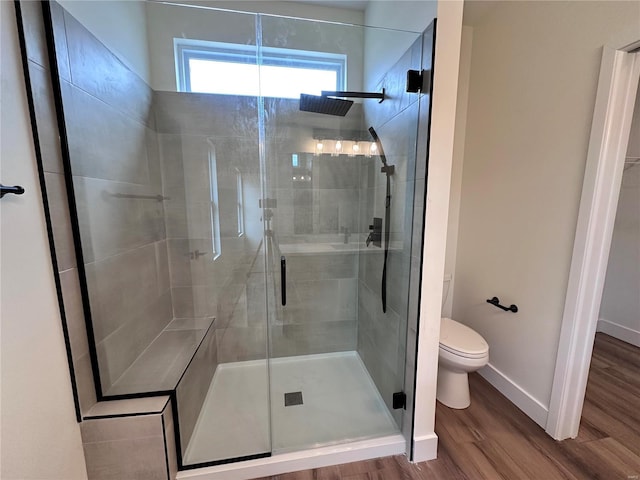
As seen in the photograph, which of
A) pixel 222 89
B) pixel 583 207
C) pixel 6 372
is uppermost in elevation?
pixel 222 89

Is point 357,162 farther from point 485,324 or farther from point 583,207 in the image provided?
point 485,324

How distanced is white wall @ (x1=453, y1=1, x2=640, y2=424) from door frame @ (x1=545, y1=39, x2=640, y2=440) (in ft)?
0.22

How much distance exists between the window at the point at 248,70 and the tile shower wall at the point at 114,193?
360mm

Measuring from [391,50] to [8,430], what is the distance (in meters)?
2.32

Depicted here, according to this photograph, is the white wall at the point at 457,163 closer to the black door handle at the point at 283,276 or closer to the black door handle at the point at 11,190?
the black door handle at the point at 283,276

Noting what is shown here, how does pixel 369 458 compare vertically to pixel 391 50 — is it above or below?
below

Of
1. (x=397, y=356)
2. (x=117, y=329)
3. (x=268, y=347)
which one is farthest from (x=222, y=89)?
(x=397, y=356)

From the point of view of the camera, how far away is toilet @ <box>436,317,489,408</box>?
5.42 ft

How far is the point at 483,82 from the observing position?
1995 mm

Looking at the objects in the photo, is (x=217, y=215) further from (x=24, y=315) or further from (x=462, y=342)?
(x=462, y=342)

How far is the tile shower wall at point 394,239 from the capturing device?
1368mm

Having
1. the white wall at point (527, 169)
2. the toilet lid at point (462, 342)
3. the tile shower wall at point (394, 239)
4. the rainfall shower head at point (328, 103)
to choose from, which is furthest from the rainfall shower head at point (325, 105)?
the toilet lid at point (462, 342)

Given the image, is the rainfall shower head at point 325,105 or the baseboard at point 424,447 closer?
the baseboard at point 424,447

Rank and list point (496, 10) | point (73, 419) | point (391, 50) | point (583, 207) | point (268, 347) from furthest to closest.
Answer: point (268, 347), point (496, 10), point (391, 50), point (583, 207), point (73, 419)
